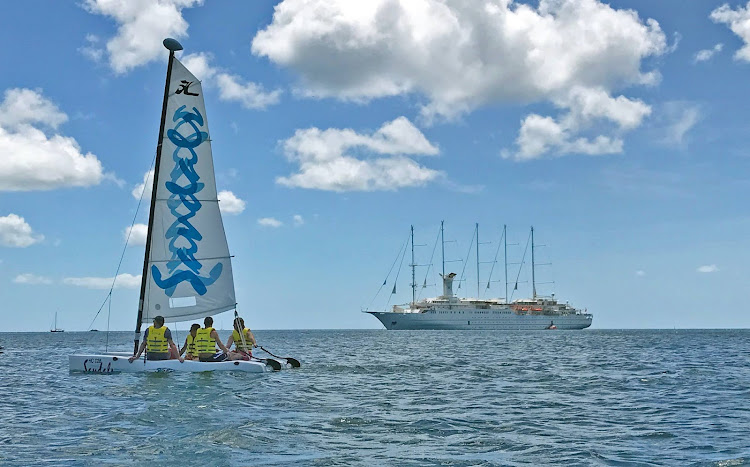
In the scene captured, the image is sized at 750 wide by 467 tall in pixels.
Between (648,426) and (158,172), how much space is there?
17681 mm

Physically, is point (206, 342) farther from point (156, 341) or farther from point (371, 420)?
point (371, 420)

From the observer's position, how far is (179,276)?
84.4 ft

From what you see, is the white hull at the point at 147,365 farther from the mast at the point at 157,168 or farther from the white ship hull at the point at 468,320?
the white ship hull at the point at 468,320

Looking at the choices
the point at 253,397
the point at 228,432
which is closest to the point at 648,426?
the point at 228,432

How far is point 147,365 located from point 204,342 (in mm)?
1854

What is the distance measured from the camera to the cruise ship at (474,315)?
474ft

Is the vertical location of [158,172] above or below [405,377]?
above

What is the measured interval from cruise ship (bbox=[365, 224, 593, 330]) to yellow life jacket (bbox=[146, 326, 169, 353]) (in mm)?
121596

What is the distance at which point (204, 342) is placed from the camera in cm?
2412

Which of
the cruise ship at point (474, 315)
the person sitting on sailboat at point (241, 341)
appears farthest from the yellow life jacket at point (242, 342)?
the cruise ship at point (474, 315)

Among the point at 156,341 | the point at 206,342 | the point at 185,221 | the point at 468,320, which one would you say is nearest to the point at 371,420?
the point at 206,342

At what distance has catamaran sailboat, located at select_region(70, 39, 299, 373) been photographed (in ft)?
83.8

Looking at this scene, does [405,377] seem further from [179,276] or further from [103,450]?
[103,450]

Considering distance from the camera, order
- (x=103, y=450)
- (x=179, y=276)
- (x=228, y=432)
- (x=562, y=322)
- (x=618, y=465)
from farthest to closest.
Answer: (x=562, y=322) < (x=179, y=276) < (x=228, y=432) < (x=103, y=450) < (x=618, y=465)
